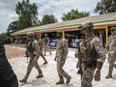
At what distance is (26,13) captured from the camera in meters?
55.2

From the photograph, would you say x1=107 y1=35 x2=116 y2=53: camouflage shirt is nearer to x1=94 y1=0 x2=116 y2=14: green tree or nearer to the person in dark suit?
the person in dark suit

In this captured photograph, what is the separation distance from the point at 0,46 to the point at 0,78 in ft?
1.13

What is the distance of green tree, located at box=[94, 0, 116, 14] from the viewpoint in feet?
112

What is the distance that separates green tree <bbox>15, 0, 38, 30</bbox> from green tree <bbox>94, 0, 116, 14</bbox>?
23.6 metres

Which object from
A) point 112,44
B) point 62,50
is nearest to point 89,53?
point 62,50

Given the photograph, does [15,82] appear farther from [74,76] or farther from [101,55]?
[74,76]

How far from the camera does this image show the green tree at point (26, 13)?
55.1 metres

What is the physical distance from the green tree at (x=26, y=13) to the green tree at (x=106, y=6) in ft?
77.3

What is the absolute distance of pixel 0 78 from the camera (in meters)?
2.02

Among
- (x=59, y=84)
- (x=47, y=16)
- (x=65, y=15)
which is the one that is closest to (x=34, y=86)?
(x=59, y=84)

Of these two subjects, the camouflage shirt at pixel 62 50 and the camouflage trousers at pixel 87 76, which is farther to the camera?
the camouflage shirt at pixel 62 50

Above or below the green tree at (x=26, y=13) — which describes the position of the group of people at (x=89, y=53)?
below

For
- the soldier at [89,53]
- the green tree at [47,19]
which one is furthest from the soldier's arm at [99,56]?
the green tree at [47,19]

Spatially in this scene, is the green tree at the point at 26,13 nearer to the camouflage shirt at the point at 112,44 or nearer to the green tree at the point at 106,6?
the green tree at the point at 106,6
